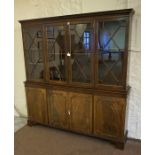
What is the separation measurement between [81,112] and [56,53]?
101 cm

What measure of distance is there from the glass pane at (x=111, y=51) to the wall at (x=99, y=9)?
0.27m

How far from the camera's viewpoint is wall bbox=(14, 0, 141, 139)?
2570mm

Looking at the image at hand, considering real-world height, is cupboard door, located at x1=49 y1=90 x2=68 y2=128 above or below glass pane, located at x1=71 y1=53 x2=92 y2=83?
below

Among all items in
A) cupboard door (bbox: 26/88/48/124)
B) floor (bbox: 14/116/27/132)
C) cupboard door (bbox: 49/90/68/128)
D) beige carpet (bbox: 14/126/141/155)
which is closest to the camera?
beige carpet (bbox: 14/126/141/155)

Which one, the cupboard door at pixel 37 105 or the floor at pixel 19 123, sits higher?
the cupboard door at pixel 37 105

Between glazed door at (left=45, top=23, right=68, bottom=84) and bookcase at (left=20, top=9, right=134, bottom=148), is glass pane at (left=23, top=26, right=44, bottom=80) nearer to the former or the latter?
bookcase at (left=20, top=9, right=134, bottom=148)

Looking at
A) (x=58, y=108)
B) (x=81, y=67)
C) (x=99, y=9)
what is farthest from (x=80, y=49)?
(x=58, y=108)

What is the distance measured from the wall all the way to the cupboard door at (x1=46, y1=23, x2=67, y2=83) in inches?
15.8

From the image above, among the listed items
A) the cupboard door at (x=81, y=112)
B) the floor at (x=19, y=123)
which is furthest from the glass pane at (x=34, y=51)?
the floor at (x=19, y=123)

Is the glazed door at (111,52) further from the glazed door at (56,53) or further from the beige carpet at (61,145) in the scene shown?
the beige carpet at (61,145)

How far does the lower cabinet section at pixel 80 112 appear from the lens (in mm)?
2559

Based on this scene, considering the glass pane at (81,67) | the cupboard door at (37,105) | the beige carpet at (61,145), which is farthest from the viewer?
the cupboard door at (37,105)

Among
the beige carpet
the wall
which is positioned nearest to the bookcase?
the beige carpet

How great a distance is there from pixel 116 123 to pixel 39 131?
1.35 m
